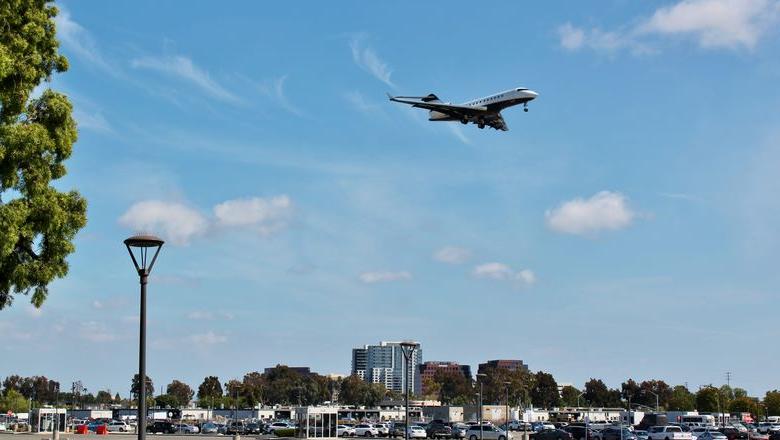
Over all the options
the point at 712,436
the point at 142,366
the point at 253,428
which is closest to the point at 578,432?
the point at 712,436

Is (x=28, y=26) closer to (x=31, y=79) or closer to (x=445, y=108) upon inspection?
(x=31, y=79)

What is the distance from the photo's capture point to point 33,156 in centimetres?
2252

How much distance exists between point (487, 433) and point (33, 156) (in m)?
68.7

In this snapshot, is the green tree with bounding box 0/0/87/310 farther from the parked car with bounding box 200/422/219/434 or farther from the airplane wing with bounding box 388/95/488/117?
the parked car with bounding box 200/422/219/434

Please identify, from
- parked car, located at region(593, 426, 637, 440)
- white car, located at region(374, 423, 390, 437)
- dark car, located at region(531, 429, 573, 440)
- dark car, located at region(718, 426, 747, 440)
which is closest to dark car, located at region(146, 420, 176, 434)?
white car, located at region(374, 423, 390, 437)

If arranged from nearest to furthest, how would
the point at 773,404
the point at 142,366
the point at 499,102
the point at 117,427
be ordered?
the point at 142,366
the point at 499,102
the point at 117,427
the point at 773,404

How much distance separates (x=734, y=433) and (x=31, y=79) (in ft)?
283

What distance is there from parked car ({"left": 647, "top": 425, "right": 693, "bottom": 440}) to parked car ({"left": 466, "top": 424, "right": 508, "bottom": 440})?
1482 cm

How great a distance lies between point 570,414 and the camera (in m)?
165

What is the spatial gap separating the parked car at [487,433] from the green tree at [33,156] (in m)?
65.1

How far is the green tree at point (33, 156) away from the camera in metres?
22.0

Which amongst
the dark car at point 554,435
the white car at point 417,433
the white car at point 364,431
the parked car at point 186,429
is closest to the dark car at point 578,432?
the dark car at point 554,435

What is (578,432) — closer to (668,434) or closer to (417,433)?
(668,434)

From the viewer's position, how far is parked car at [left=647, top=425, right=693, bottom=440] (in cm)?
8562
